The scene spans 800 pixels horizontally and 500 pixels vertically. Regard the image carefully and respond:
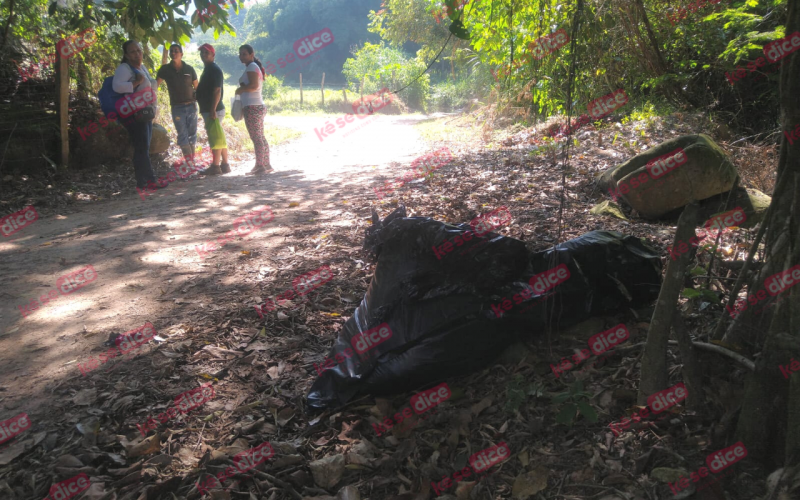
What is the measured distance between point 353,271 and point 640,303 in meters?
1.76

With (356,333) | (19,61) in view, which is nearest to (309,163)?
(19,61)

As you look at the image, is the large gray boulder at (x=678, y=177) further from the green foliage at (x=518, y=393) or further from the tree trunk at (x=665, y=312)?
the green foliage at (x=518, y=393)

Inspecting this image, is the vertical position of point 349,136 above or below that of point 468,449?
above

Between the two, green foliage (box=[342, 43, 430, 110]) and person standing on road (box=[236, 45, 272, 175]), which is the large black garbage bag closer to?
person standing on road (box=[236, 45, 272, 175])

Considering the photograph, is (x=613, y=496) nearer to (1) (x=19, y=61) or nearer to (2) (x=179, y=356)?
(2) (x=179, y=356)

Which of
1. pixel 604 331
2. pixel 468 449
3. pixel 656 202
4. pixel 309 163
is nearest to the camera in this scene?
pixel 468 449

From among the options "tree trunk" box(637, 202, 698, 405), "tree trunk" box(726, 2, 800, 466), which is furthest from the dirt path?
"tree trunk" box(726, 2, 800, 466)

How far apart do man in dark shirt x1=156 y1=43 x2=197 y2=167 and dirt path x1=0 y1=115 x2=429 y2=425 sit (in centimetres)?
84

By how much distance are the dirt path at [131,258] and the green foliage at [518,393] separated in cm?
180

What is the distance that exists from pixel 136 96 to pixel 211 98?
4.34 ft

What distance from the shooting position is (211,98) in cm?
650

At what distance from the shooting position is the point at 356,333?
215 centimetres

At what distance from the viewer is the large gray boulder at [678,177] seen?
359 centimetres

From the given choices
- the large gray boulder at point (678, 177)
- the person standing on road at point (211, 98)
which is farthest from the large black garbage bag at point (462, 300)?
the person standing on road at point (211, 98)
